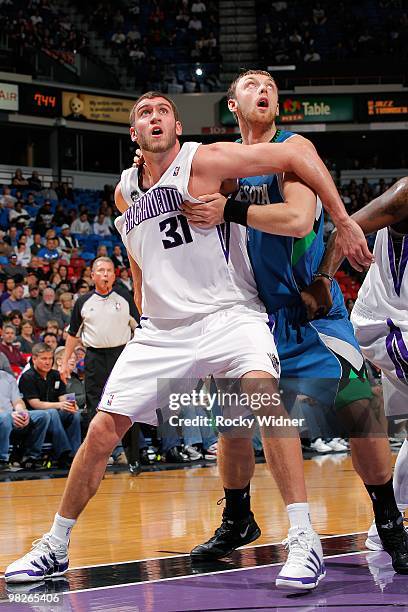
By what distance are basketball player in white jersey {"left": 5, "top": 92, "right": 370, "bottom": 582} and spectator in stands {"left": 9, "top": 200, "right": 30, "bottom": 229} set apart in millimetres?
14832

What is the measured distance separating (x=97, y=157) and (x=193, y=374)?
969 inches

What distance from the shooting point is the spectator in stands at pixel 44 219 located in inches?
770

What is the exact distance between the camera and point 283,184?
4.59 meters

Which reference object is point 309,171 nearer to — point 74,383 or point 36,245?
point 74,383

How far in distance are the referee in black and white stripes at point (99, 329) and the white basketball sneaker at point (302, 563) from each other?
602 cm

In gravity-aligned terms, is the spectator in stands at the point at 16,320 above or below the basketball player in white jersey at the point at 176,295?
above

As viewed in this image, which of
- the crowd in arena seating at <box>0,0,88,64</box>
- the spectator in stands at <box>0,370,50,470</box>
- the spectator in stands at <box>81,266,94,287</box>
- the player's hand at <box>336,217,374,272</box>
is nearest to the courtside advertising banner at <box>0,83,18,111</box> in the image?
the crowd in arena seating at <box>0,0,88,64</box>

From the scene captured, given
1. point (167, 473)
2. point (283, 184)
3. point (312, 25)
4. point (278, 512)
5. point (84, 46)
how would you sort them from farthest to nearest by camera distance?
point (312, 25), point (84, 46), point (167, 473), point (278, 512), point (283, 184)

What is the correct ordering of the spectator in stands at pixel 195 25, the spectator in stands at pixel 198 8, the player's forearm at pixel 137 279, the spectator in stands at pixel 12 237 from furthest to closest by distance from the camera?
the spectator in stands at pixel 198 8
the spectator in stands at pixel 195 25
the spectator in stands at pixel 12 237
the player's forearm at pixel 137 279

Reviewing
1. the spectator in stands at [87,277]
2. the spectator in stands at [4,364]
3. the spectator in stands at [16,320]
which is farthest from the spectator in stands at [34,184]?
the spectator in stands at [4,364]

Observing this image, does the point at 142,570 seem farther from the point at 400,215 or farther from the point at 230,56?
the point at 230,56

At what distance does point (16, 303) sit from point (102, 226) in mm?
7535

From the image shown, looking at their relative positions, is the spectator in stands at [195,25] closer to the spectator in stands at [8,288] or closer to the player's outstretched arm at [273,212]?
the spectator in stands at [8,288]

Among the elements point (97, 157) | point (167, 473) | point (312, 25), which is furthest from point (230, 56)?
point (167, 473)
